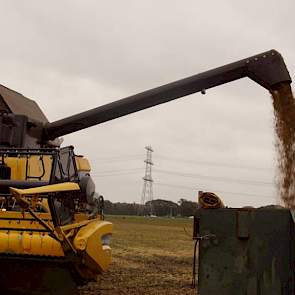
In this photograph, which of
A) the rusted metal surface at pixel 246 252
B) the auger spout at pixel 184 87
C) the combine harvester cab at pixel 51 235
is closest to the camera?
the rusted metal surface at pixel 246 252

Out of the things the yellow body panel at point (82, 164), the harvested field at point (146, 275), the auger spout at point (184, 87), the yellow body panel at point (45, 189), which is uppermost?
the auger spout at point (184, 87)

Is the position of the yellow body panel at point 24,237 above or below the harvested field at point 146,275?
above

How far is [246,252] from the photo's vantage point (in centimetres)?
405

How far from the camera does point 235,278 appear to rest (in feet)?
13.4

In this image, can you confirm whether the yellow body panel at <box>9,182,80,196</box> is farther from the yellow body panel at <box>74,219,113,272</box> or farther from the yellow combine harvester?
the yellow body panel at <box>74,219,113,272</box>

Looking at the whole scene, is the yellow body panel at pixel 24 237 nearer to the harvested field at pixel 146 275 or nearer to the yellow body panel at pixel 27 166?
the yellow body panel at pixel 27 166

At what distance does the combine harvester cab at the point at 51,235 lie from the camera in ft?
18.7

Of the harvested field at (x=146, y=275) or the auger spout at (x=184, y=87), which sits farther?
the auger spout at (x=184, y=87)

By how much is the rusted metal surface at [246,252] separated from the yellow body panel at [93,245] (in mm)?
1864

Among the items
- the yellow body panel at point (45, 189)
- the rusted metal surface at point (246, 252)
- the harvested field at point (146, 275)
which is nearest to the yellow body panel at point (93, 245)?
the yellow body panel at point (45, 189)

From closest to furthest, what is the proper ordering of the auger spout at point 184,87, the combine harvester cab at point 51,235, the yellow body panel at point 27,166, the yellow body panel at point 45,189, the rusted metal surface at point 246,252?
the rusted metal surface at point 246,252
the yellow body panel at point 45,189
the combine harvester cab at point 51,235
the yellow body panel at point 27,166
the auger spout at point 184,87

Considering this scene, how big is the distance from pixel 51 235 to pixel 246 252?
239cm

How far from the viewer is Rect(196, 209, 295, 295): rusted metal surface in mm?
3961

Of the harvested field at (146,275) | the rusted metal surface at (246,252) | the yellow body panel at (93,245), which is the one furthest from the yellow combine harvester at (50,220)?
the rusted metal surface at (246,252)
